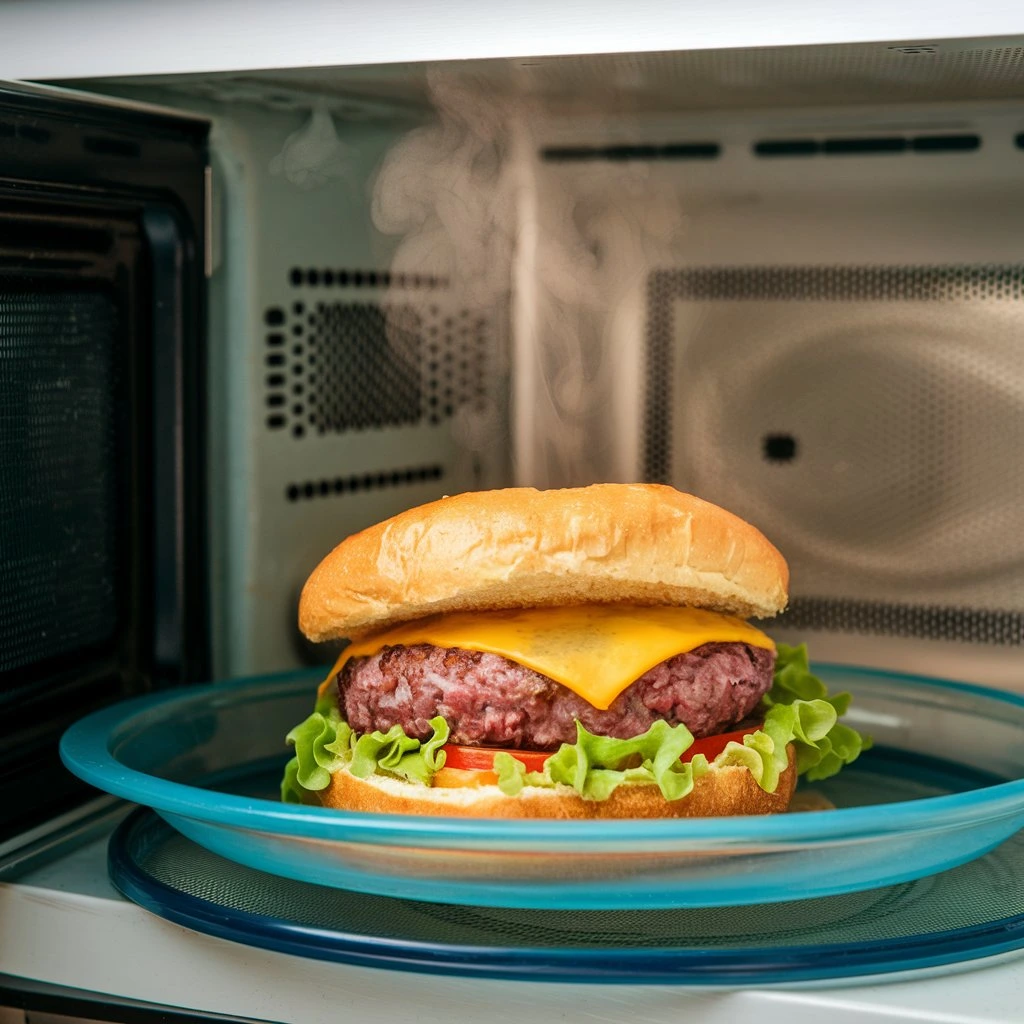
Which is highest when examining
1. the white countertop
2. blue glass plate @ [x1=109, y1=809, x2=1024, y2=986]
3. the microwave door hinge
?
the microwave door hinge

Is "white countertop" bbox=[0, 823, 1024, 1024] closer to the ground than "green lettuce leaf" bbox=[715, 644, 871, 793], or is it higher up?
closer to the ground

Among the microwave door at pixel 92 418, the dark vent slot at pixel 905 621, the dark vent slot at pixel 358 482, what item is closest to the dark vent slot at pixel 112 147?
the microwave door at pixel 92 418

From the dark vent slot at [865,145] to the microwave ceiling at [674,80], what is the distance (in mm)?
59

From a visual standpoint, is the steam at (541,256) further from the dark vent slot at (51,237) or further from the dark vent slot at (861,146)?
the dark vent slot at (51,237)

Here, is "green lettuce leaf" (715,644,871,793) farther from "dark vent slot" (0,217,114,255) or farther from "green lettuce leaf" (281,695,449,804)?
"dark vent slot" (0,217,114,255)

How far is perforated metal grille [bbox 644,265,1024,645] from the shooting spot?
1.56 meters

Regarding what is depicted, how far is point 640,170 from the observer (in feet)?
5.52

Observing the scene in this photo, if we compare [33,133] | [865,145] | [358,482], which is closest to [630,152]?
[865,145]

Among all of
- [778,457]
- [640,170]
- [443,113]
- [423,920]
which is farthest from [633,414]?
[423,920]

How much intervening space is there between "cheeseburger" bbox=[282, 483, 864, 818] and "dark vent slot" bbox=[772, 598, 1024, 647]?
362mm

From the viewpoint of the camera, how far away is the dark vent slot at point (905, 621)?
1.56 m

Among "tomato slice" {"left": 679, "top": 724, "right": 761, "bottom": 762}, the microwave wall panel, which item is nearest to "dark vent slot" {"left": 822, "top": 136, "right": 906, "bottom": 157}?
the microwave wall panel

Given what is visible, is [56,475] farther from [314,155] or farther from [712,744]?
[712,744]

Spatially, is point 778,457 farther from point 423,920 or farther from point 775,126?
point 423,920
